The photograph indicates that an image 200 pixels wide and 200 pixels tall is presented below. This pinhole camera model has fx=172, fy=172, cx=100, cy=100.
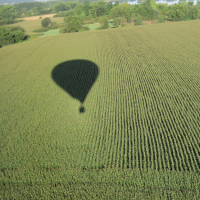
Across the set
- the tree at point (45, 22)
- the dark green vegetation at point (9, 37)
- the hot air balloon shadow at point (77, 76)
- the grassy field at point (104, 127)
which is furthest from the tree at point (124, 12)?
the hot air balloon shadow at point (77, 76)

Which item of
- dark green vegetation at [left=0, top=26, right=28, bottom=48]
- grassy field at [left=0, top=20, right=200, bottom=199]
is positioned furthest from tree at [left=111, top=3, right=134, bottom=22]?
grassy field at [left=0, top=20, right=200, bottom=199]

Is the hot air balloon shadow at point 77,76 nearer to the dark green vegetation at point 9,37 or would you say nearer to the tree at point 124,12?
the dark green vegetation at point 9,37

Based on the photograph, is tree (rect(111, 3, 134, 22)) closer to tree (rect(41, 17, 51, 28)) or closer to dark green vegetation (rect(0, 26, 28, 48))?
tree (rect(41, 17, 51, 28))

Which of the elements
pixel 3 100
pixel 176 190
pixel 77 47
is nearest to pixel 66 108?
pixel 3 100

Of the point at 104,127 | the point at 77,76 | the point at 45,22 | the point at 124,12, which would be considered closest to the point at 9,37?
the point at 45,22

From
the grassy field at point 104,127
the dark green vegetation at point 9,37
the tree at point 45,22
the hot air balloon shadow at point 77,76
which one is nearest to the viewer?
the grassy field at point 104,127

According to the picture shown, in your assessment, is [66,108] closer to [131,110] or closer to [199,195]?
[131,110]
